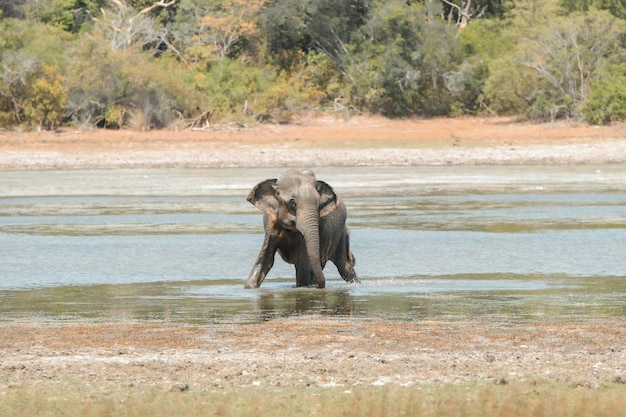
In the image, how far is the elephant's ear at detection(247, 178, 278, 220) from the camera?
15.3 meters

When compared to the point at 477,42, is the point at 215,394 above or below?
below

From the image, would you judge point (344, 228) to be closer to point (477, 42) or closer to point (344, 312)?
point (344, 312)

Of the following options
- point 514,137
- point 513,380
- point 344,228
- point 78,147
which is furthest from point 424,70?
point 513,380

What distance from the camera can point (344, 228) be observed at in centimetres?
1631

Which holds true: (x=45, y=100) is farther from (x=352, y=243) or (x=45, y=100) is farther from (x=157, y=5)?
(x=352, y=243)

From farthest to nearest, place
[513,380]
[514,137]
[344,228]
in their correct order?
[514,137]
[344,228]
[513,380]

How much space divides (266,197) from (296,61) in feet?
119

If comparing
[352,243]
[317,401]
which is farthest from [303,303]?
[352,243]

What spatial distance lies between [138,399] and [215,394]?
50 centimetres

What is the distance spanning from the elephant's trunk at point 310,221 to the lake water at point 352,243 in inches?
21.1

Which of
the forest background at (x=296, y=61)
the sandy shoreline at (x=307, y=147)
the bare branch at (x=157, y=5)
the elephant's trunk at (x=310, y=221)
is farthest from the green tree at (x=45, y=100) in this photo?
the elephant's trunk at (x=310, y=221)

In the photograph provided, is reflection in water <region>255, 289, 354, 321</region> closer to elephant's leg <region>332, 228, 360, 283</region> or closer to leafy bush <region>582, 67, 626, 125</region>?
elephant's leg <region>332, 228, 360, 283</region>

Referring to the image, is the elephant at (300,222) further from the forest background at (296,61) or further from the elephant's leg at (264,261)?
the forest background at (296,61)

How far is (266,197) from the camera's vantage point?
15.4m
